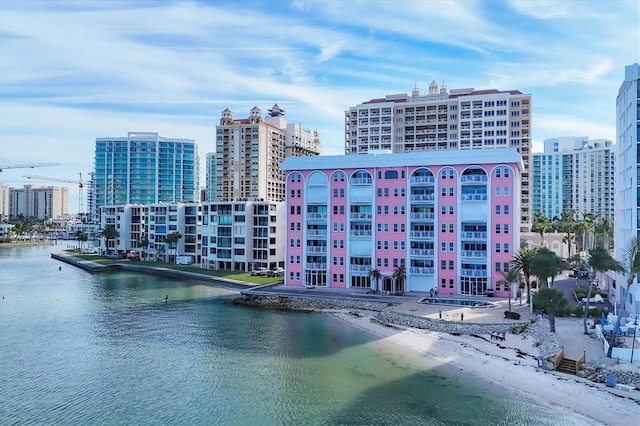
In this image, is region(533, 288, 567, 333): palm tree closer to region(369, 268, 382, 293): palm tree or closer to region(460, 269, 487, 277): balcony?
region(460, 269, 487, 277): balcony

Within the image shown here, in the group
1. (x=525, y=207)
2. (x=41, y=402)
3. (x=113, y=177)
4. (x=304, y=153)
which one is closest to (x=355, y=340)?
(x=41, y=402)

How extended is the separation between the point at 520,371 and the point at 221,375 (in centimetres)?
2237

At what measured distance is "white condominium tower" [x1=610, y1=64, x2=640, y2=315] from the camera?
49.8 metres

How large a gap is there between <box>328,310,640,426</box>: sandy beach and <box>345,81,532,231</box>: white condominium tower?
226 ft

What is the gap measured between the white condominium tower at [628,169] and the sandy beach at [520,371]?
7628 millimetres

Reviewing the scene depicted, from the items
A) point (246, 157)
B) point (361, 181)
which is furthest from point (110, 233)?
point (361, 181)

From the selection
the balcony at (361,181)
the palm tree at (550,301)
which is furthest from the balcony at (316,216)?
the palm tree at (550,301)

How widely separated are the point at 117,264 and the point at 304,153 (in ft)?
266

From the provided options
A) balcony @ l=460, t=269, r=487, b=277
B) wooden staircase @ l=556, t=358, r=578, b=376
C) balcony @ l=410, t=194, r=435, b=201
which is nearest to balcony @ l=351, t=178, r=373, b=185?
balcony @ l=410, t=194, r=435, b=201

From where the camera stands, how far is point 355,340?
4888 cm

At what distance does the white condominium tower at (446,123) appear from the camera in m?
112

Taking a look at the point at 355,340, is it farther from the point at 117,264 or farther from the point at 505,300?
the point at 117,264

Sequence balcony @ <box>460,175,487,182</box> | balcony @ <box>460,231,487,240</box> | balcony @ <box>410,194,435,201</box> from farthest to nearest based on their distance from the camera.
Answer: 1. balcony @ <box>410,194,435,201</box>
2. balcony @ <box>460,175,487,182</box>
3. balcony @ <box>460,231,487,240</box>

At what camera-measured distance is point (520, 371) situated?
126 ft
